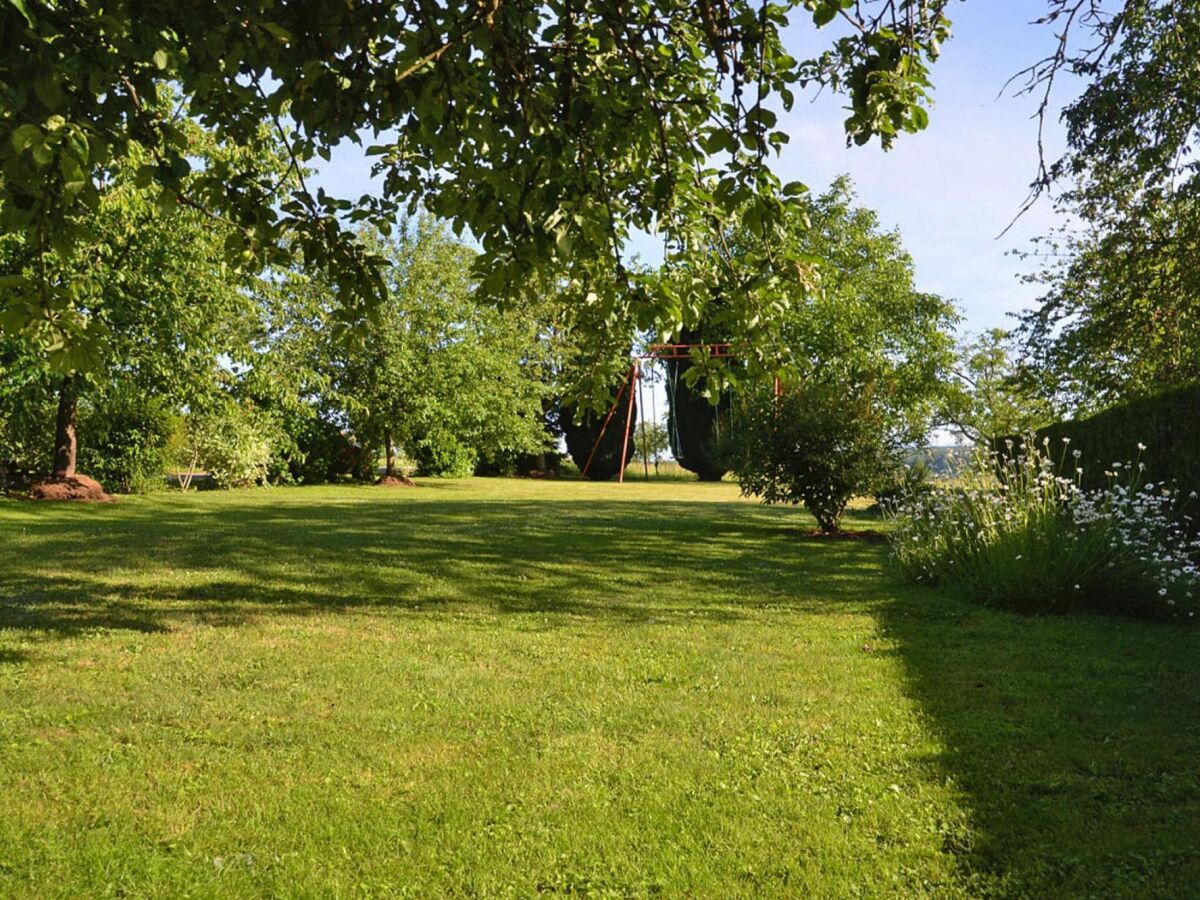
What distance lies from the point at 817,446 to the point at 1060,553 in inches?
238

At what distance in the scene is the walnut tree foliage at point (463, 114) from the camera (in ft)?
11.5

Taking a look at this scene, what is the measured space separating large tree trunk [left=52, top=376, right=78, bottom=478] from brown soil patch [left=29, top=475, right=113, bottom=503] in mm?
195

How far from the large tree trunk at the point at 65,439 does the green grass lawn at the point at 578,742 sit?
29.5 feet

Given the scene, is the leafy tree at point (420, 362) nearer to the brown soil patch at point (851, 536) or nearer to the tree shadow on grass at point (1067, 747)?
the brown soil patch at point (851, 536)

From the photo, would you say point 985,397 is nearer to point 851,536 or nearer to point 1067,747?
point 851,536

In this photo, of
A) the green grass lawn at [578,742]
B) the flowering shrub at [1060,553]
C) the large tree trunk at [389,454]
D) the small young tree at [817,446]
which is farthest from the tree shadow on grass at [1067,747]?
the large tree trunk at [389,454]

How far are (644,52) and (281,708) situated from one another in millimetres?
4048

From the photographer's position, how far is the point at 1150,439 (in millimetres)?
10062

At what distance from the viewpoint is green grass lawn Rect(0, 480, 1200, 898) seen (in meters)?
3.16

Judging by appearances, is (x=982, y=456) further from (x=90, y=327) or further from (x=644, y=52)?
(x=90, y=327)

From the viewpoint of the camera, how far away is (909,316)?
31.7 meters

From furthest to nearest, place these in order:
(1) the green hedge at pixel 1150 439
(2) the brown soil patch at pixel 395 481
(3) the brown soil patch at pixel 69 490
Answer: (2) the brown soil patch at pixel 395 481 → (3) the brown soil patch at pixel 69 490 → (1) the green hedge at pixel 1150 439

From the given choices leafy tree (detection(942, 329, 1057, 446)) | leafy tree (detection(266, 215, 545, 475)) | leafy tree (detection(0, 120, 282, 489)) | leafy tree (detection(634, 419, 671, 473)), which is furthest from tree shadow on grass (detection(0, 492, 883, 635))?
leafy tree (detection(634, 419, 671, 473))

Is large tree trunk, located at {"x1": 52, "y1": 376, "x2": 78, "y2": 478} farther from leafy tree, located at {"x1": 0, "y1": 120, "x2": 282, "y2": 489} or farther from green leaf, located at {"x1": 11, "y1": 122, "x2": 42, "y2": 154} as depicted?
green leaf, located at {"x1": 11, "y1": 122, "x2": 42, "y2": 154}
